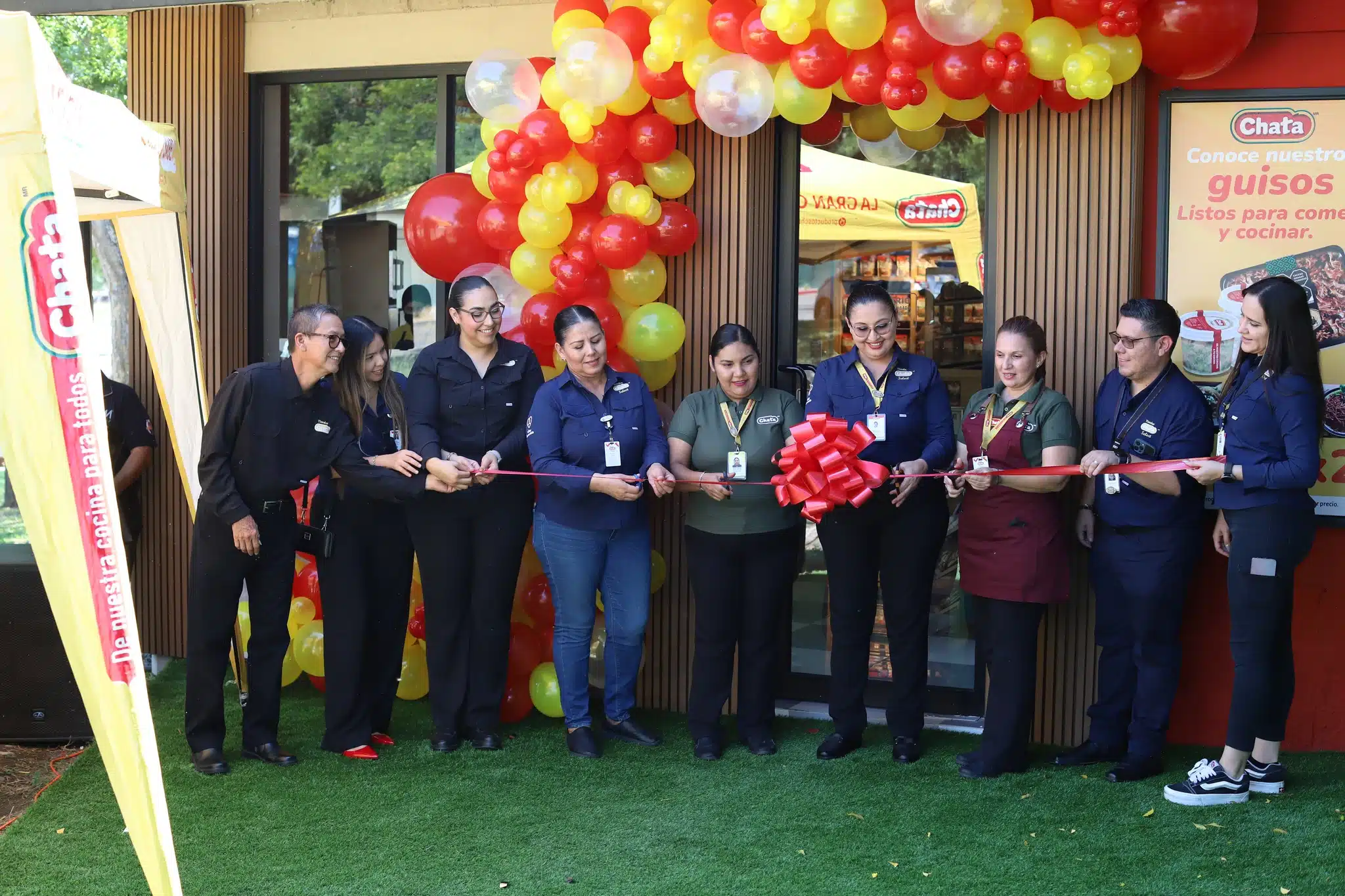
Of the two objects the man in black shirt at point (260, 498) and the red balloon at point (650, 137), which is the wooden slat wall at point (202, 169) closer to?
the man in black shirt at point (260, 498)

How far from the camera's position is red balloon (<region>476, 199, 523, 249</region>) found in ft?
16.6

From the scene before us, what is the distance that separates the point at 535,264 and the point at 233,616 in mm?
1717

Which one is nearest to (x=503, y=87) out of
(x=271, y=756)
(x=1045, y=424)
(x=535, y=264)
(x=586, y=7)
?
(x=586, y=7)

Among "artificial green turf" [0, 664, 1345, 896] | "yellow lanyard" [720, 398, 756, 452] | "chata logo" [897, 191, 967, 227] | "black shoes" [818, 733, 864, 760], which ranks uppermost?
"chata logo" [897, 191, 967, 227]

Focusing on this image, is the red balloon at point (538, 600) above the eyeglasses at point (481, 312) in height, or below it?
below

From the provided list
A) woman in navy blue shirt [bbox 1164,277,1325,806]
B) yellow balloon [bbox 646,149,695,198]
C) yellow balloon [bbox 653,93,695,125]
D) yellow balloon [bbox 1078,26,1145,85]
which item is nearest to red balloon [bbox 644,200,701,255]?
yellow balloon [bbox 646,149,695,198]

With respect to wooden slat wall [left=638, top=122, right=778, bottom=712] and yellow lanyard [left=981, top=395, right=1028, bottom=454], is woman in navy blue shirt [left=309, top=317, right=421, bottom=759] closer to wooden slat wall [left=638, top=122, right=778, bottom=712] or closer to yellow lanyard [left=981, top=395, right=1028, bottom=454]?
wooden slat wall [left=638, top=122, right=778, bottom=712]

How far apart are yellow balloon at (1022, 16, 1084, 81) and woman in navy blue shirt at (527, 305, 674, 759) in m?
1.78

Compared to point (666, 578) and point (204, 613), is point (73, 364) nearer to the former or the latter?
point (204, 613)

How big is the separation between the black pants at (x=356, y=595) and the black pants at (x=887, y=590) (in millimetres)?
1624

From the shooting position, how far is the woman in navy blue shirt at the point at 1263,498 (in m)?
3.99

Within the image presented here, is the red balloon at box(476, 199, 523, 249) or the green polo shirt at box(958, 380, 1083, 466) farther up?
the red balloon at box(476, 199, 523, 249)

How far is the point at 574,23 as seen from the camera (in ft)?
15.9

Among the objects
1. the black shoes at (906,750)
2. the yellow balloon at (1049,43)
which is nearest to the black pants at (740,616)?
the black shoes at (906,750)
